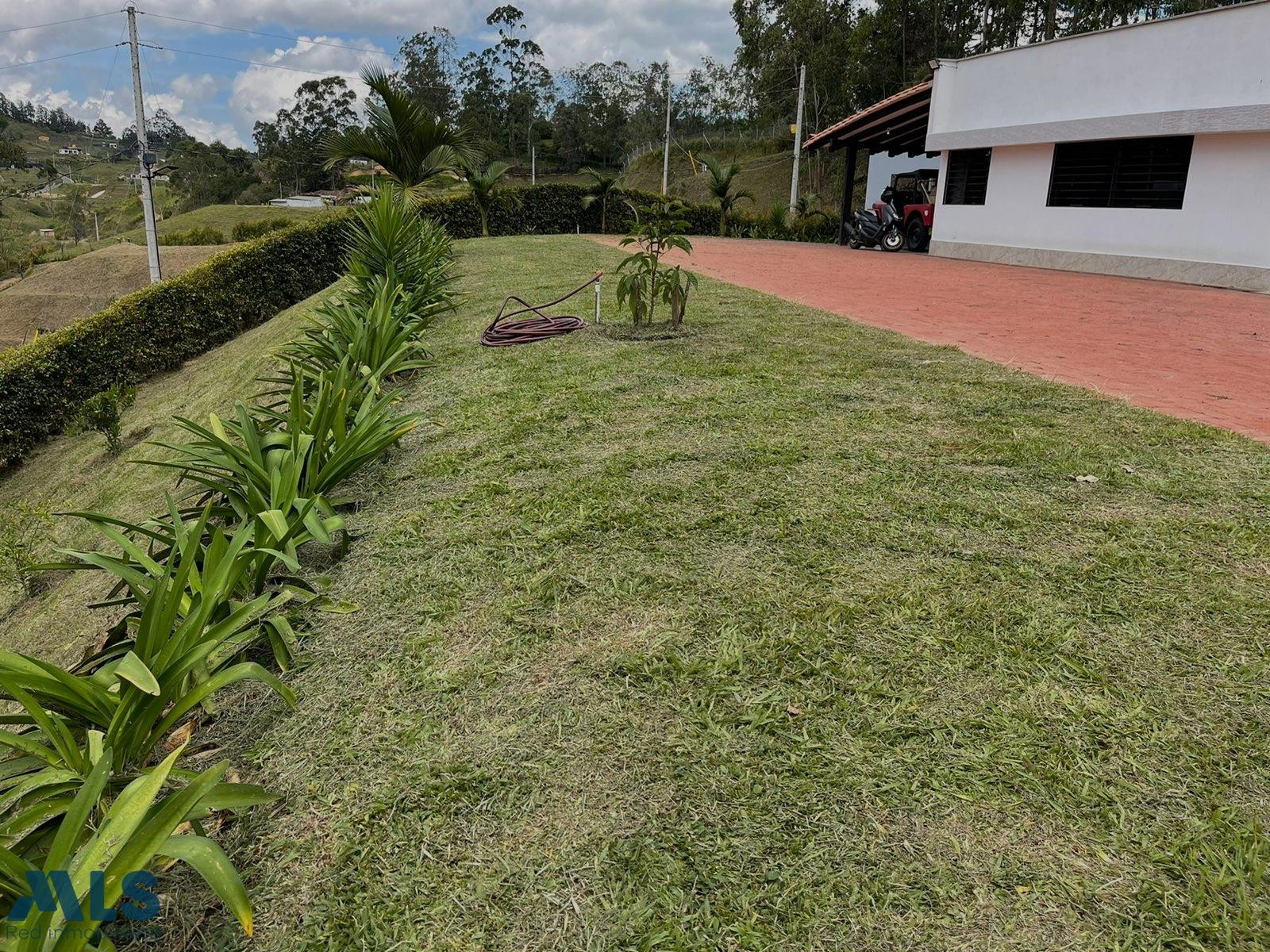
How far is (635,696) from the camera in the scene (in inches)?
81.6

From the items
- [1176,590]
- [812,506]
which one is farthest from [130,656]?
[1176,590]

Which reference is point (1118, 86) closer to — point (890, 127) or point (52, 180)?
point (890, 127)

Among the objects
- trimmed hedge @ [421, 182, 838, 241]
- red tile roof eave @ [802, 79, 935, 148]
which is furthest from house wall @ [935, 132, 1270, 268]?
trimmed hedge @ [421, 182, 838, 241]

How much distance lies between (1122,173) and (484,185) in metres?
13.2

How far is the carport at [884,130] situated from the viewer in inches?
717

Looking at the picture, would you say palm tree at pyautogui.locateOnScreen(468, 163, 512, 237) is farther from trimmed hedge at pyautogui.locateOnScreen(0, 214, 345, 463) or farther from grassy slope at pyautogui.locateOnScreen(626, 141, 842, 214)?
grassy slope at pyautogui.locateOnScreen(626, 141, 842, 214)

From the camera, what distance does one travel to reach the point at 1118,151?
43.8 ft

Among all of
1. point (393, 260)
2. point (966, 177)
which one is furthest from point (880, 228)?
point (393, 260)

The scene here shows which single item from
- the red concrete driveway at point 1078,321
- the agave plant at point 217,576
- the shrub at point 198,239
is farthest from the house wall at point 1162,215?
the shrub at point 198,239

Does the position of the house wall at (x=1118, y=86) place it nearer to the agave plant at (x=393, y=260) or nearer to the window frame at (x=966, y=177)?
the window frame at (x=966, y=177)

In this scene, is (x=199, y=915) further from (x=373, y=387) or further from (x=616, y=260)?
(x=616, y=260)

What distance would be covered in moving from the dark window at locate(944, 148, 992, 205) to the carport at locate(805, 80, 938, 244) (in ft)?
3.36

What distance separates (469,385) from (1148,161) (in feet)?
41.5

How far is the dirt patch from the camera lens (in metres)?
24.2
